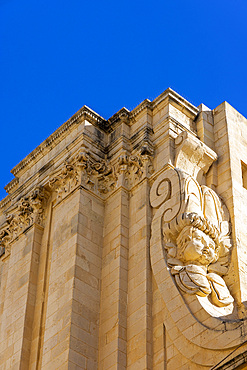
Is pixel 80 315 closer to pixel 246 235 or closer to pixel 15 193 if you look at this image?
pixel 246 235

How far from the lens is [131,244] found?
23219mm

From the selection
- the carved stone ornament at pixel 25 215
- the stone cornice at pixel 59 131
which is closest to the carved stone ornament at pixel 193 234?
the stone cornice at pixel 59 131

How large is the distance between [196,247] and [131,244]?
2.34 m

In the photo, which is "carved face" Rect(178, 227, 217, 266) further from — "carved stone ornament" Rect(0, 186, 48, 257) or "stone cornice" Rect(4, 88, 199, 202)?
"carved stone ornament" Rect(0, 186, 48, 257)

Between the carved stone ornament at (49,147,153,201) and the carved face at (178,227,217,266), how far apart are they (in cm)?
306

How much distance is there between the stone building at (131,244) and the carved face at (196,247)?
38 millimetres

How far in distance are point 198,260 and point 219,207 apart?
2157mm

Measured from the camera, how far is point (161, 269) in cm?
2172

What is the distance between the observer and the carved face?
21.5 m

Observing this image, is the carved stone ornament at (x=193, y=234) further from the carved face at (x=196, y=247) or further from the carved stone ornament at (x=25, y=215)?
the carved stone ornament at (x=25, y=215)

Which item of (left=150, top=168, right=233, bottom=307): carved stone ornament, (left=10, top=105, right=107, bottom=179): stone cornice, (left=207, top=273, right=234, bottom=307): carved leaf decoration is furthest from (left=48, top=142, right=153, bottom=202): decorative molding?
(left=207, top=273, right=234, bottom=307): carved leaf decoration

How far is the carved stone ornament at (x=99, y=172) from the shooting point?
2447 centimetres

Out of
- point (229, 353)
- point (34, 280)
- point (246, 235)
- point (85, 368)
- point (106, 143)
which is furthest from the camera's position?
point (106, 143)

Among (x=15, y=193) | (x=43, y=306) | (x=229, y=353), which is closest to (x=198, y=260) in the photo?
(x=229, y=353)
